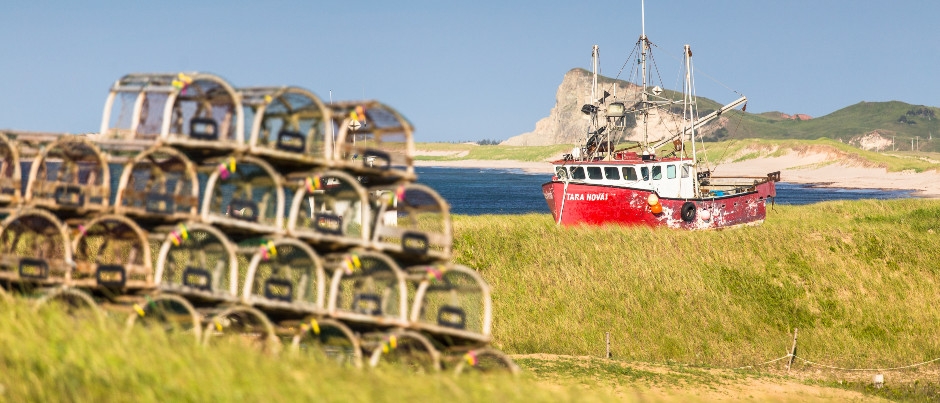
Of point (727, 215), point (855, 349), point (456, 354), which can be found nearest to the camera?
point (456, 354)

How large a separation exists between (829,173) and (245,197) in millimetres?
146118

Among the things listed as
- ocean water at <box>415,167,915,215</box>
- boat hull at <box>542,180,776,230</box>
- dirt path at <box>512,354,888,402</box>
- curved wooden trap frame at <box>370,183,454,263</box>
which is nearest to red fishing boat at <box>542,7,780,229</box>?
boat hull at <box>542,180,776,230</box>

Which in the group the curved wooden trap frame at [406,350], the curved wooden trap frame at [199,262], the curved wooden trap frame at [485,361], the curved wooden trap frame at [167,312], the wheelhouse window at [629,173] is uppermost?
the wheelhouse window at [629,173]

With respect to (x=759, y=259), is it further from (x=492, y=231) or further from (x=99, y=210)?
(x=99, y=210)

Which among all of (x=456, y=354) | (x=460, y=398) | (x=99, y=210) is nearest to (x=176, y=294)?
(x=99, y=210)

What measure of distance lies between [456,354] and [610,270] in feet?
61.2

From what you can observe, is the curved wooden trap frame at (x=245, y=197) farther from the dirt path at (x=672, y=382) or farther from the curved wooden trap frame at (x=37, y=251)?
the dirt path at (x=672, y=382)

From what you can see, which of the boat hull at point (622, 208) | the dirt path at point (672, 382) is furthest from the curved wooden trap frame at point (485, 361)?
the boat hull at point (622, 208)

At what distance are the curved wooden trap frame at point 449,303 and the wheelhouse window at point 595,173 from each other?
2702 centimetres

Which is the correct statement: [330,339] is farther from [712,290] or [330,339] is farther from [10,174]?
[712,290]

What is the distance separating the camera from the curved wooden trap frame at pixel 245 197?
11.2 meters

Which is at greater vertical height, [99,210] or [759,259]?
[99,210]

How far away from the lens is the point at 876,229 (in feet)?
118

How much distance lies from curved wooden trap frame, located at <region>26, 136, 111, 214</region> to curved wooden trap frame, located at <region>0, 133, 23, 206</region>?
147 millimetres
